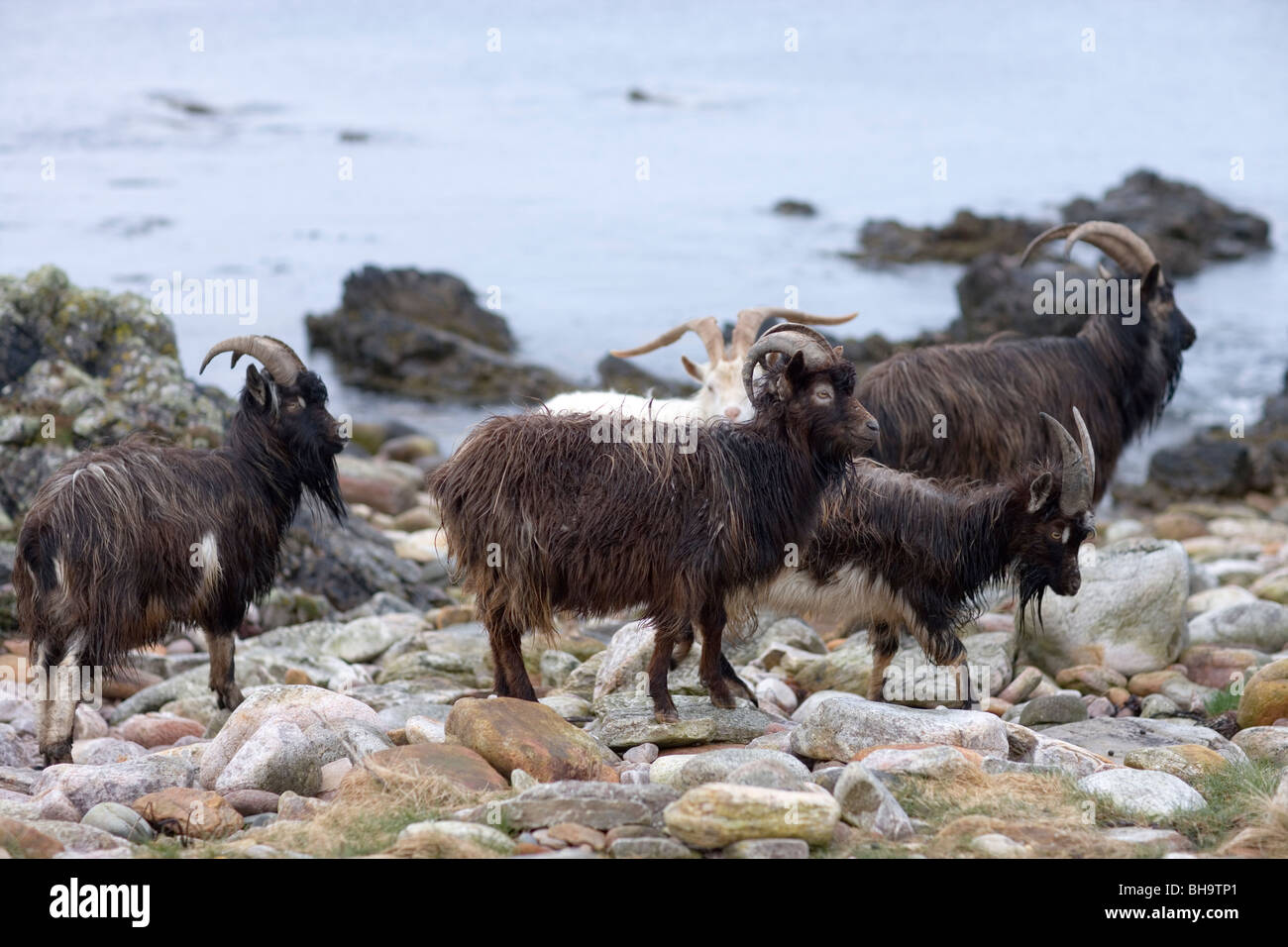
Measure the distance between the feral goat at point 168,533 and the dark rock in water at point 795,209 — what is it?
27731 millimetres

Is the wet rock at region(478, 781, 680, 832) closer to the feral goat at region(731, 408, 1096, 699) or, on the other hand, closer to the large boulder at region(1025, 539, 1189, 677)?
the feral goat at region(731, 408, 1096, 699)

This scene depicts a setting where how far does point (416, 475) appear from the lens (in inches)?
752

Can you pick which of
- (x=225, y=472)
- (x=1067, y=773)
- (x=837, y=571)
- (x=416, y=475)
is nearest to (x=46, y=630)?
(x=225, y=472)

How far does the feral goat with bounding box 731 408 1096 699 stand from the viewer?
870 centimetres

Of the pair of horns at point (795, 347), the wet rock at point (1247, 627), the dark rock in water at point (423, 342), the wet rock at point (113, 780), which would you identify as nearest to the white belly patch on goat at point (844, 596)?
the pair of horns at point (795, 347)

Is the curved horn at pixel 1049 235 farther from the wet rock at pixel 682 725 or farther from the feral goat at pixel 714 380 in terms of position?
the wet rock at pixel 682 725

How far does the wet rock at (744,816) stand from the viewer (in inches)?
243

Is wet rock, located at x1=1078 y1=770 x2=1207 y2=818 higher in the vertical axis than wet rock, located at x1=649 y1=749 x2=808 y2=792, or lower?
lower

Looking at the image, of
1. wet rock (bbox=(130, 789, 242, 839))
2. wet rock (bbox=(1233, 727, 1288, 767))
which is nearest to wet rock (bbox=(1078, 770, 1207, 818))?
wet rock (bbox=(1233, 727, 1288, 767))

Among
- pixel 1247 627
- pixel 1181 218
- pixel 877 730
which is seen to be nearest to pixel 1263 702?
pixel 1247 627

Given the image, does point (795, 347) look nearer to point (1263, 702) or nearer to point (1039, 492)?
point (1039, 492)

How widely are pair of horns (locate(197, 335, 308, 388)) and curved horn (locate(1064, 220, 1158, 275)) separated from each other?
5.90m

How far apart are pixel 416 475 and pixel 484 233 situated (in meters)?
15.5
